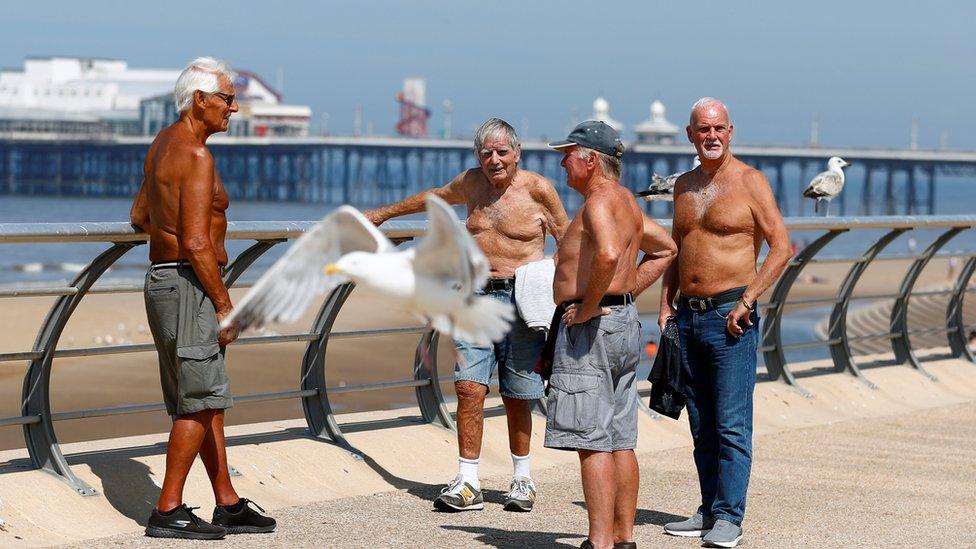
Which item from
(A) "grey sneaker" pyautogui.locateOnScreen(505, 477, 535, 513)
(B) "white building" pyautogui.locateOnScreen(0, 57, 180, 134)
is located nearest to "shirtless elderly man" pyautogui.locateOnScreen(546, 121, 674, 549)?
(A) "grey sneaker" pyautogui.locateOnScreen(505, 477, 535, 513)

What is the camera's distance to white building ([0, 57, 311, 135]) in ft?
450

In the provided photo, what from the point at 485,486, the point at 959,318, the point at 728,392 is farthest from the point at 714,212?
the point at 959,318

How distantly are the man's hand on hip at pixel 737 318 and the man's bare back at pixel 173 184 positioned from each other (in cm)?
164

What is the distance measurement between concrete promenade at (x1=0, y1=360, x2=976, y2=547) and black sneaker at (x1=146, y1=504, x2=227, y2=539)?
4cm

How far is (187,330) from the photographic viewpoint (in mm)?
4613

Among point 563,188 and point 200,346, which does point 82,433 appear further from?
point 563,188

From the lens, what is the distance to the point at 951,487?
5965mm

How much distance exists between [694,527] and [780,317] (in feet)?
9.78

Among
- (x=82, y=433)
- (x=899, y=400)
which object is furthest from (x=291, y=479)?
(x=82, y=433)

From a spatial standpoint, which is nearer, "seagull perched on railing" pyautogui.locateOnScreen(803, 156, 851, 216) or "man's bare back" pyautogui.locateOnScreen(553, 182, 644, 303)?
"man's bare back" pyautogui.locateOnScreen(553, 182, 644, 303)

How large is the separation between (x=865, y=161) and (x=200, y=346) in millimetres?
113673

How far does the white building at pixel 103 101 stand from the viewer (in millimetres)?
137250

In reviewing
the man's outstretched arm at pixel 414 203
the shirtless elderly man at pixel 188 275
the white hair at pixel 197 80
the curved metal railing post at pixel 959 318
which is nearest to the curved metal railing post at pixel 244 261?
the man's outstretched arm at pixel 414 203

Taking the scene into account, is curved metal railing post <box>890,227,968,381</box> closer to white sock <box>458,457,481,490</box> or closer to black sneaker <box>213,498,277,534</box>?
white sock <box>458,457,481,490</box>
